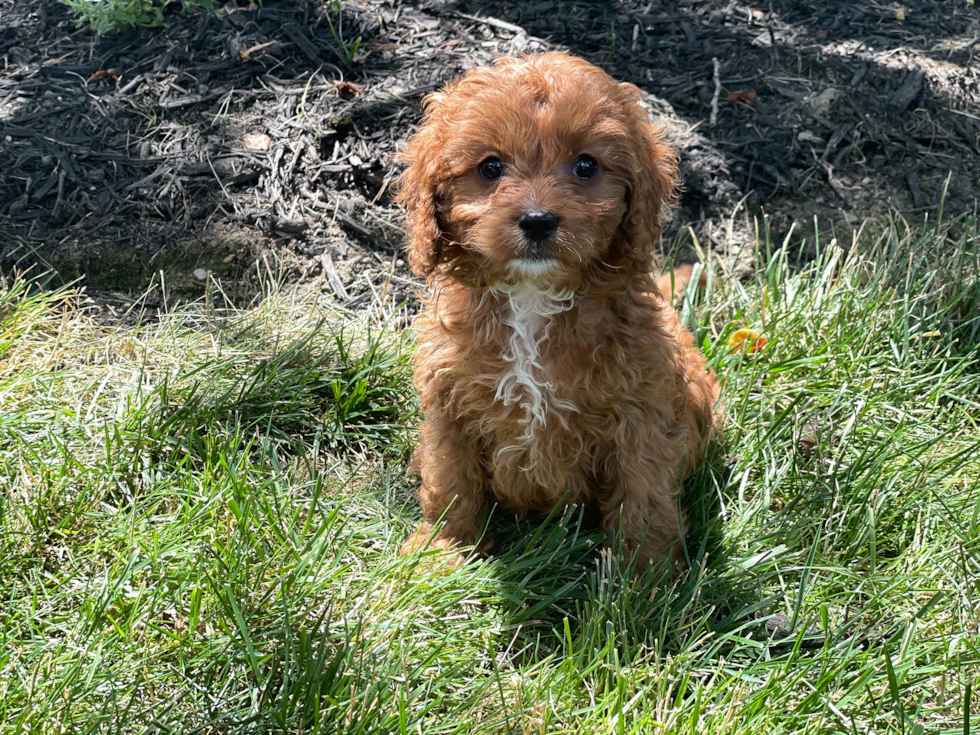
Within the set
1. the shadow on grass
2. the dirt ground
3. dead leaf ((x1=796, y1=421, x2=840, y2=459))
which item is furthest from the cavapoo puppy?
the dirt ground

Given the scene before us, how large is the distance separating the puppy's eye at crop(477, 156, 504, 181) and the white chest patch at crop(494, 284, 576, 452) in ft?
1.30

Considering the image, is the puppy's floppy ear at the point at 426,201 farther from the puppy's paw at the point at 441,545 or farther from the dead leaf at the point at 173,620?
the dead leaf at the point at 173,620

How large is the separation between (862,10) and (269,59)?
4.21 m

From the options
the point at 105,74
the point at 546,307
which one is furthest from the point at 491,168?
the point at 105,74

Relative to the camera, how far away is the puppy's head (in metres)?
2.90

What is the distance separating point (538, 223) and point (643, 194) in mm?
526

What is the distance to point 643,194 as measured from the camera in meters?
3.15

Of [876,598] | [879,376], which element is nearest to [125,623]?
[876,598]

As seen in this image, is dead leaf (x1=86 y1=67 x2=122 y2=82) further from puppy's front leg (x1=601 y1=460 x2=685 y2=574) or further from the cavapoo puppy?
puppy's front leg (x1=601 y1=460 x2=685 y2=574)

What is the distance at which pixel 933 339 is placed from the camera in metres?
4.55

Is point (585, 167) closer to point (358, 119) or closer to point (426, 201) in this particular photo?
point (426, 201)

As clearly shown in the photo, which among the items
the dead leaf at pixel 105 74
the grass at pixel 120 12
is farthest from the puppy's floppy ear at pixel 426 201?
the grass at pixel 120 12

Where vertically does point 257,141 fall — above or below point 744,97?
below

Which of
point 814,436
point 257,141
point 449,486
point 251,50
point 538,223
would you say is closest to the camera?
point 538,223
